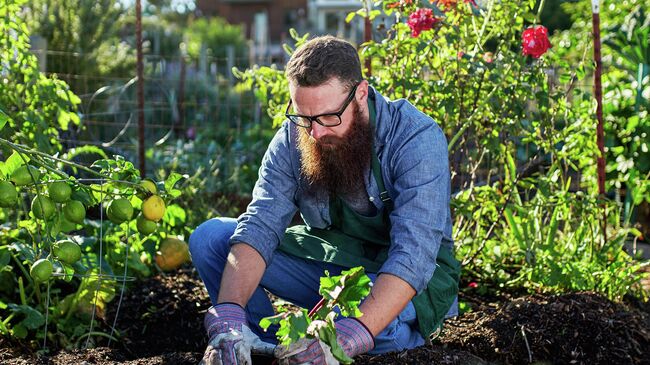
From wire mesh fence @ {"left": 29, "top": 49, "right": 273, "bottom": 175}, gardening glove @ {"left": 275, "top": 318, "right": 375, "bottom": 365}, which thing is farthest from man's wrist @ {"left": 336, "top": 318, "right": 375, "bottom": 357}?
wire mesh fence @ {"left": 29, "top": 49, "right": 273, "bottom": 175}

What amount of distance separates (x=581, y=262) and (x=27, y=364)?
2280 mm

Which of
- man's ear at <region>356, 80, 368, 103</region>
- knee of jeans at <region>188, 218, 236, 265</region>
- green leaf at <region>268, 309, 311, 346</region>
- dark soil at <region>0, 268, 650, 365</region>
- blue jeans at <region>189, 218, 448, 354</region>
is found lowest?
dark soil at <region>0, 268, 650, 365</region>

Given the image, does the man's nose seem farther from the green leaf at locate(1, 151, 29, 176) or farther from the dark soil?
the green leaf at locate(1, 151, 29, 176)

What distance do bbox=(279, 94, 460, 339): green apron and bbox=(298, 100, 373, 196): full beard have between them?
0.05 meters

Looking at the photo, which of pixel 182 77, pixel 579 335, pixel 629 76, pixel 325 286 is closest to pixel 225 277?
pixel 325 286

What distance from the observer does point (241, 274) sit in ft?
8.54

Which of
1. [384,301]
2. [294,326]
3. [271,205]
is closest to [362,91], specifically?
[271,205]

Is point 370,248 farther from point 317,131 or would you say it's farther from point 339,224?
point 317,131

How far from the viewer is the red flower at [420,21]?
11.5ft

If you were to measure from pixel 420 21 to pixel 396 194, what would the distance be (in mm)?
1054

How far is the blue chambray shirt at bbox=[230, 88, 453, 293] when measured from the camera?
97.3 inches

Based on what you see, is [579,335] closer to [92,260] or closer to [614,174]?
[92,260]

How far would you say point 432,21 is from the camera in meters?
3.54

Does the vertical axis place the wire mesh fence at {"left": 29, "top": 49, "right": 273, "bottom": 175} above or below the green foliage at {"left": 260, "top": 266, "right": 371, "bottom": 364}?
below
